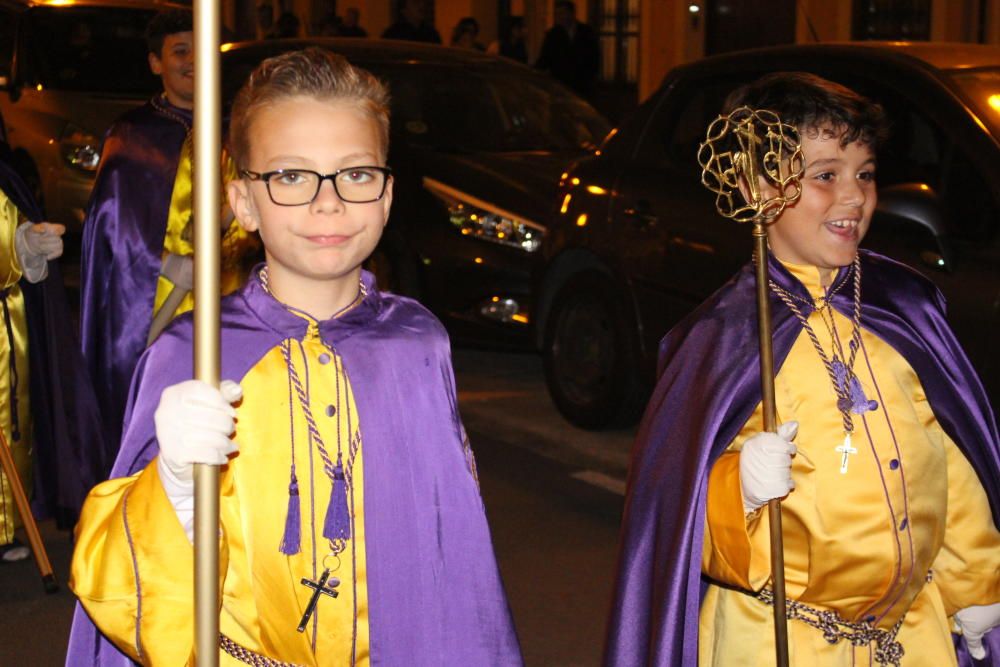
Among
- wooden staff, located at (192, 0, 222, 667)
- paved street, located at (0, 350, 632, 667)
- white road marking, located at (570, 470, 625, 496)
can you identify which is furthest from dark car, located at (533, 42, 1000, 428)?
wooden staff, located at (192, 0, 222, 667)

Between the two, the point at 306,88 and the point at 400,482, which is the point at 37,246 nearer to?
the point at 306,88

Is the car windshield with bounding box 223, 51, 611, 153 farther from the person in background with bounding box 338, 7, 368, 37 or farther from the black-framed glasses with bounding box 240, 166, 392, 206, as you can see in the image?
the person in background with bounding box 338, 7, 368, 37

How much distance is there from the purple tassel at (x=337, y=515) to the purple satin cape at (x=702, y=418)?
2.46 ft

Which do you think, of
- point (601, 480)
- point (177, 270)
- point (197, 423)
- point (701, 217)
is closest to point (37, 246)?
point (177, 270)

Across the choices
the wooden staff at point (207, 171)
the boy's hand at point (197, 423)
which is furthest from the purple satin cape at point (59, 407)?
the wooden staff at point (207, 171)

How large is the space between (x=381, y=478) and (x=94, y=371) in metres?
3.75

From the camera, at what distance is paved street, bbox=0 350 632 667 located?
576cm

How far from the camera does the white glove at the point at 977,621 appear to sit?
3.49 meters

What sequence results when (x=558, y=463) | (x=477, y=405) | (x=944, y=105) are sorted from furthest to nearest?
(x=477, y=405), (x=558, y=463), (x=944, y=105)

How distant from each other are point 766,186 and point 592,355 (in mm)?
4849

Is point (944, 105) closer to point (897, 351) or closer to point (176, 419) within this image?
point (897, 351)

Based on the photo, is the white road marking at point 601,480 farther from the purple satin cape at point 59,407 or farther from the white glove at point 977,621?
the white glove at point 977,621

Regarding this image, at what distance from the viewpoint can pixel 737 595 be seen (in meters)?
3.43

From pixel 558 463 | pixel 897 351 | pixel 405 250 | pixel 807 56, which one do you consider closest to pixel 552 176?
pixel 405 250
